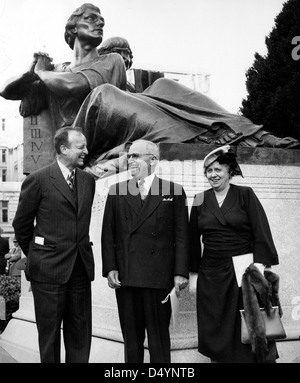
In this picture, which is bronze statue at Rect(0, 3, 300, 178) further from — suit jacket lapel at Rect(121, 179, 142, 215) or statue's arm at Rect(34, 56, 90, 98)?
suit jacket lapel at Rect(121, 179, 142, 215)

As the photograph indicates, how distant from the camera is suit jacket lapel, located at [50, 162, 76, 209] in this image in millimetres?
4133

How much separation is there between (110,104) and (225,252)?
89.9 inches

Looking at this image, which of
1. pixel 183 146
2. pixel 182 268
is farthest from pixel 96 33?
pixel 182 268

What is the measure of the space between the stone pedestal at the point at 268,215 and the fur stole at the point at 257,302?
0.87m

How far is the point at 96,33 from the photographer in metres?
6.98

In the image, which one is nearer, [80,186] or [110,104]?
[80,186]

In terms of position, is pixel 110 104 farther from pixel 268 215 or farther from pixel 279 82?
pixel 279 82

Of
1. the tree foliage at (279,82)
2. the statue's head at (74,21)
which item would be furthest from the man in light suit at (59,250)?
the tree foliage at (279,82)

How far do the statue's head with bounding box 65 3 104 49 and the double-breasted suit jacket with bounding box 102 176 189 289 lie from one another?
10.8 feet

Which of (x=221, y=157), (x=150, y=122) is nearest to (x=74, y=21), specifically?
(x=150, y=122)

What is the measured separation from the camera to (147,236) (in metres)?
4.12

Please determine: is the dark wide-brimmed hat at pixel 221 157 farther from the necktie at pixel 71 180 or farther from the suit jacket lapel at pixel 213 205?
the necktie at pixel 71 180

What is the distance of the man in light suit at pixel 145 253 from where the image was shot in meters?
4.07

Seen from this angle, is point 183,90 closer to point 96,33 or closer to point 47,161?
point 96,33
